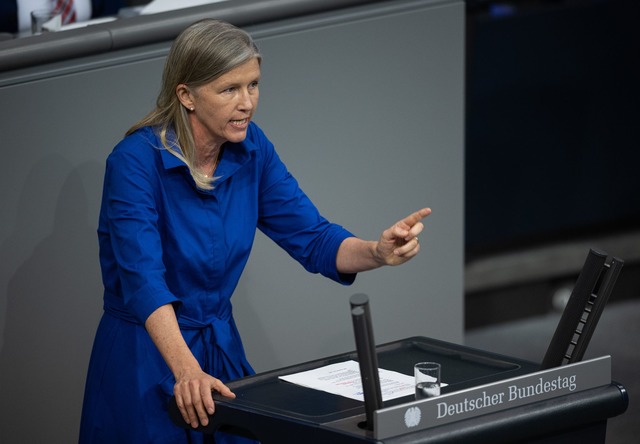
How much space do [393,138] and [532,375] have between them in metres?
1.78

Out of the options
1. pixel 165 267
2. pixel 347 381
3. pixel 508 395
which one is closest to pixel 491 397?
pixel 508 395

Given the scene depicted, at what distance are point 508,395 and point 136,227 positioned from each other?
0.83m

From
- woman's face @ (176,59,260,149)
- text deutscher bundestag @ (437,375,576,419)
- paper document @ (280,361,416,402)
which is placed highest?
woman's face @ (176,59,260,149)

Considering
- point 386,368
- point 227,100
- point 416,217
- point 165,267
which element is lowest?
point 386,368

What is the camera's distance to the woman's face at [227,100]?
9.06 feet

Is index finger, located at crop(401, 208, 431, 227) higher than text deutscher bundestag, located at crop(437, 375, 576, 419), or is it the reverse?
index finger, located at crop(401, 208, 431, 227)

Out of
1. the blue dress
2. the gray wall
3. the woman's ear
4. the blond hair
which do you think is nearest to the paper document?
the blue dress

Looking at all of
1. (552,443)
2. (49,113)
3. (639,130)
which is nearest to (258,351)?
(49,113)

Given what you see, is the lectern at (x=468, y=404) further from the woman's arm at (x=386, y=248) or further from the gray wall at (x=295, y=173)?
the gray wall at (x=295, y=173)

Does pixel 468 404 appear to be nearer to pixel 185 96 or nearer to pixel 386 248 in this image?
pixel 386 248

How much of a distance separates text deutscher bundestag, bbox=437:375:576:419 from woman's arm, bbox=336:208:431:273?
410mm

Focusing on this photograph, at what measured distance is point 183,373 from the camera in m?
2.56

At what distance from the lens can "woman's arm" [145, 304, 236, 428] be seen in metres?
2.49

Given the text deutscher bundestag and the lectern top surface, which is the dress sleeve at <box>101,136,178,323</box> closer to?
the lectern top surface
